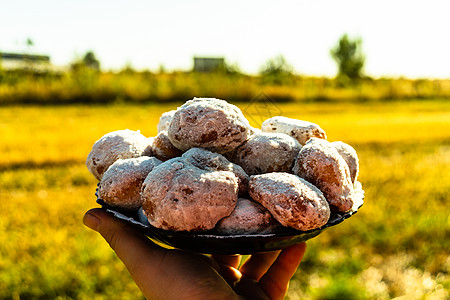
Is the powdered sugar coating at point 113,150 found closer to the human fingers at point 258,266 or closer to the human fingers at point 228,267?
the human fingers at point 228,267

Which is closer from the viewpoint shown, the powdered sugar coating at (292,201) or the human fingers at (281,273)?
the powdered sugar coating at (292,201)

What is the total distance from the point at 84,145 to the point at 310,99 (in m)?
8.22

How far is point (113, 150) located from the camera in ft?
3.88

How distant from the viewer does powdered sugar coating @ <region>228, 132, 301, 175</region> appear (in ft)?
3.57

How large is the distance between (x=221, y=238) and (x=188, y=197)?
0.11 meters

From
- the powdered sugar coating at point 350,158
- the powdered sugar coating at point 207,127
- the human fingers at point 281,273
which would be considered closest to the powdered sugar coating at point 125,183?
the powdered sugar coating at point 207,127

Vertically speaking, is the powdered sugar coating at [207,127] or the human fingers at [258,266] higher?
the powdered sugar coating at [207,127]

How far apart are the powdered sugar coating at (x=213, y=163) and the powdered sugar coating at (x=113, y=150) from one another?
0.22 m

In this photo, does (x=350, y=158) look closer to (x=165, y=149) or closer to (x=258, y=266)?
(x=165, y=149)

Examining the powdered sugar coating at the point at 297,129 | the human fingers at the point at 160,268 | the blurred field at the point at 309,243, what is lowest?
the blurred field at the point at 309,243

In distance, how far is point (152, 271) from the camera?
114 cm

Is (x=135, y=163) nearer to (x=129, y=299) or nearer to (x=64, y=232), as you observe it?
(x=129, y=299)

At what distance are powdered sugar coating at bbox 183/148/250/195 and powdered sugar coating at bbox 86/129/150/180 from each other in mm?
223

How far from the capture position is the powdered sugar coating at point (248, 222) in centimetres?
95
